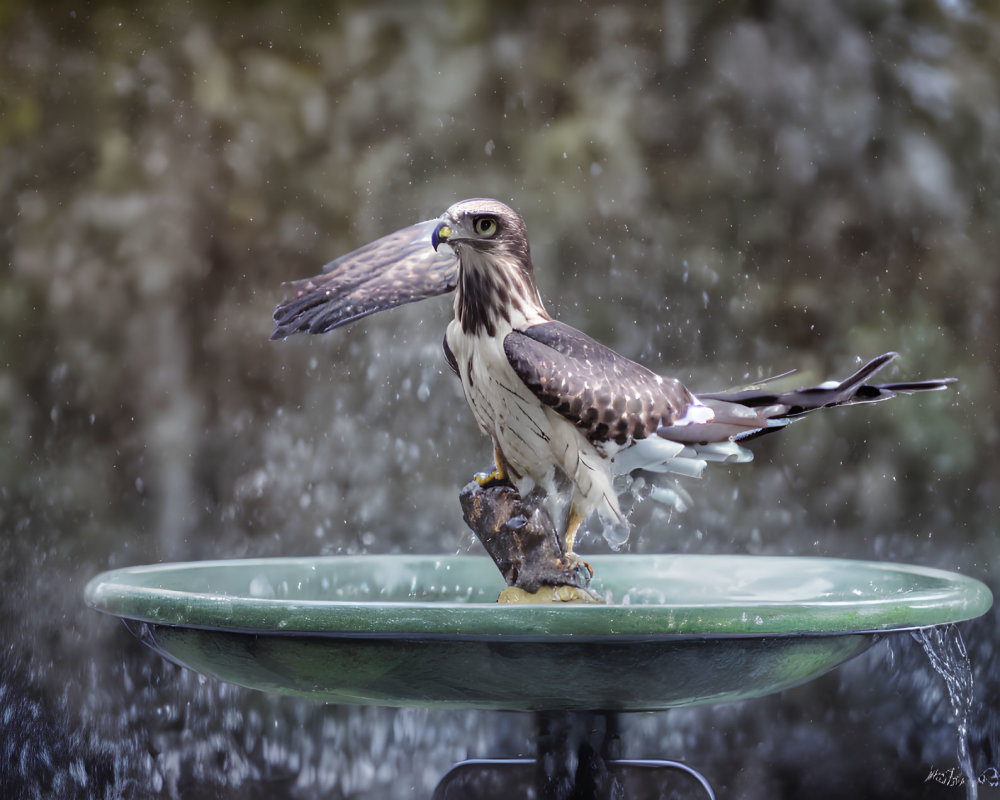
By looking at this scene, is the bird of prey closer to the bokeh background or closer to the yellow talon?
the yellow talon

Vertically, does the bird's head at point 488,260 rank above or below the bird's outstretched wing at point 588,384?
above

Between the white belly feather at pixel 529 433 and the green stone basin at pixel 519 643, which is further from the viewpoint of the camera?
the white belly feather at pixel 529 433

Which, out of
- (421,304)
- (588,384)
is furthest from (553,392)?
(421,304)

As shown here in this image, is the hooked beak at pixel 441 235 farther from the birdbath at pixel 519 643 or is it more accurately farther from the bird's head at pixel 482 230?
the birdbath at pixel 519 643

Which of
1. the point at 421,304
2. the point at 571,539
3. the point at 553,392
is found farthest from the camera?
the point at 421,304

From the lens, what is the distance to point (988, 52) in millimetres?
1634

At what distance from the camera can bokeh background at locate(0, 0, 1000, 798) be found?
1.63 metres

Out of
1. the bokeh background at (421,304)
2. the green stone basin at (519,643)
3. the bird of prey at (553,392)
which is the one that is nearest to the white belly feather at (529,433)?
the bird of prey at (553,392)

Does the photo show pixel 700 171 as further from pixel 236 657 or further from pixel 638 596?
pixel 236 657

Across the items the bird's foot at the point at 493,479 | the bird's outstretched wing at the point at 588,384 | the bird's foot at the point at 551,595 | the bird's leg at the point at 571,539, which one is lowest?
the bird's foot at the point at 551,595

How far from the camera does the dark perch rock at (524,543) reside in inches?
33.1

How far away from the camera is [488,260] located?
83 centimetres

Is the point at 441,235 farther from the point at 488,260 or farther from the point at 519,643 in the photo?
the point at 519,643

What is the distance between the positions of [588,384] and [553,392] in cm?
3
